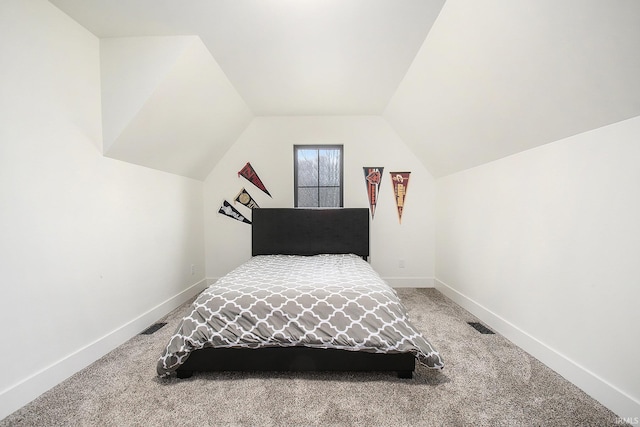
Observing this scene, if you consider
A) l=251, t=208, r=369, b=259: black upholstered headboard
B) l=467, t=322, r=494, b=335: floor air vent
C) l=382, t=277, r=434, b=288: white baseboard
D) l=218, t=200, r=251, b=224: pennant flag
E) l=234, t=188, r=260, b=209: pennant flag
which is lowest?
l=467, t=322, r=494, b=335: floor air vent

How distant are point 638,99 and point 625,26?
0.36 meters

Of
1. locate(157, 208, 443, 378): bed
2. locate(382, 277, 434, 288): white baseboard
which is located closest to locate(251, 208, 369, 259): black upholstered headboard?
locate(382, 277, 434, 288): white baseboard

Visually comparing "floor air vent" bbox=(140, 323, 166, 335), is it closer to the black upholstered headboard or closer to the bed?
the bed

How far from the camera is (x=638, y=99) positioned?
1.29 metres

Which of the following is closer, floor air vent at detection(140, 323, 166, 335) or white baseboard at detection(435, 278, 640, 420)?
white baseboard at detection(435, 278, 640, 420)

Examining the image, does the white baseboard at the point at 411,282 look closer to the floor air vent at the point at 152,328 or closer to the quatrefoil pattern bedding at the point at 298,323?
the quatrefoil pattern bedding at the point at 298,323

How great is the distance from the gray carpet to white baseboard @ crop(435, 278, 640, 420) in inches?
1.8

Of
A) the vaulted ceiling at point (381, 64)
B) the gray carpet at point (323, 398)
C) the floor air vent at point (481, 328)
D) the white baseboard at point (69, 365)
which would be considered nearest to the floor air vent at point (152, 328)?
the white baseboard at point (69, 365)

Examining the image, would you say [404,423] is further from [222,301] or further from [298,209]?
[298,209]

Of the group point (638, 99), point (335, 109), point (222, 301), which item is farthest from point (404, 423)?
point (335, 109)

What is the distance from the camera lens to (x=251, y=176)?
3.77 metres

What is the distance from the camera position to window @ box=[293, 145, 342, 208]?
151 inches

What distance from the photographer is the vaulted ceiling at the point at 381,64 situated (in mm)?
1358

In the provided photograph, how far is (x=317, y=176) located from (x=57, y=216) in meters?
2.76
